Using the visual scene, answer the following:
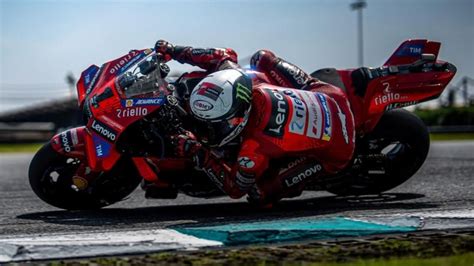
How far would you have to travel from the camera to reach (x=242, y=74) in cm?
632

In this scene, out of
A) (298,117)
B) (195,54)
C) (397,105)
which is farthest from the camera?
(397,105)

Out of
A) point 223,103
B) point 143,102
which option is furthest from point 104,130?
→ point 223,103

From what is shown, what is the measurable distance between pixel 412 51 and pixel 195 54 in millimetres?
1979

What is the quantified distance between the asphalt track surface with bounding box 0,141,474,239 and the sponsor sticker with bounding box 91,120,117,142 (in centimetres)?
61

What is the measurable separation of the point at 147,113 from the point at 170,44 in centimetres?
84

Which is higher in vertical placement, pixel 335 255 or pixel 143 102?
pixel 143 102

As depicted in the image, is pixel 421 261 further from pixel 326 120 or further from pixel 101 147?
pixel 101 147

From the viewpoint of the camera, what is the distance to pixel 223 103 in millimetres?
6004

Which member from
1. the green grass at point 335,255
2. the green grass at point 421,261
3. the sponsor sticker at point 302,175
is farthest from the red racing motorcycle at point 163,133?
the green grass at point 421,261

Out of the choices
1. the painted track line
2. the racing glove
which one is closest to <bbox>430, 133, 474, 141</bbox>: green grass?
the racing glove

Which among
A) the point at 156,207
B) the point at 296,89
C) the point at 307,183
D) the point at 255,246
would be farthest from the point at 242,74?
the point at 255,246

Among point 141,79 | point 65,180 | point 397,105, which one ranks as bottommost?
point 65,180

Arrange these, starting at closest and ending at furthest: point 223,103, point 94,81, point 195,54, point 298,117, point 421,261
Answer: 1. point 421,261
2. point 223,103
3. point 298,117
4. point 94,81
5. point 195,54

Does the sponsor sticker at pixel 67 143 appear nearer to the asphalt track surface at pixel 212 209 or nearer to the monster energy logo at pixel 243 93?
the asphalt track surface at pixel 212 209
